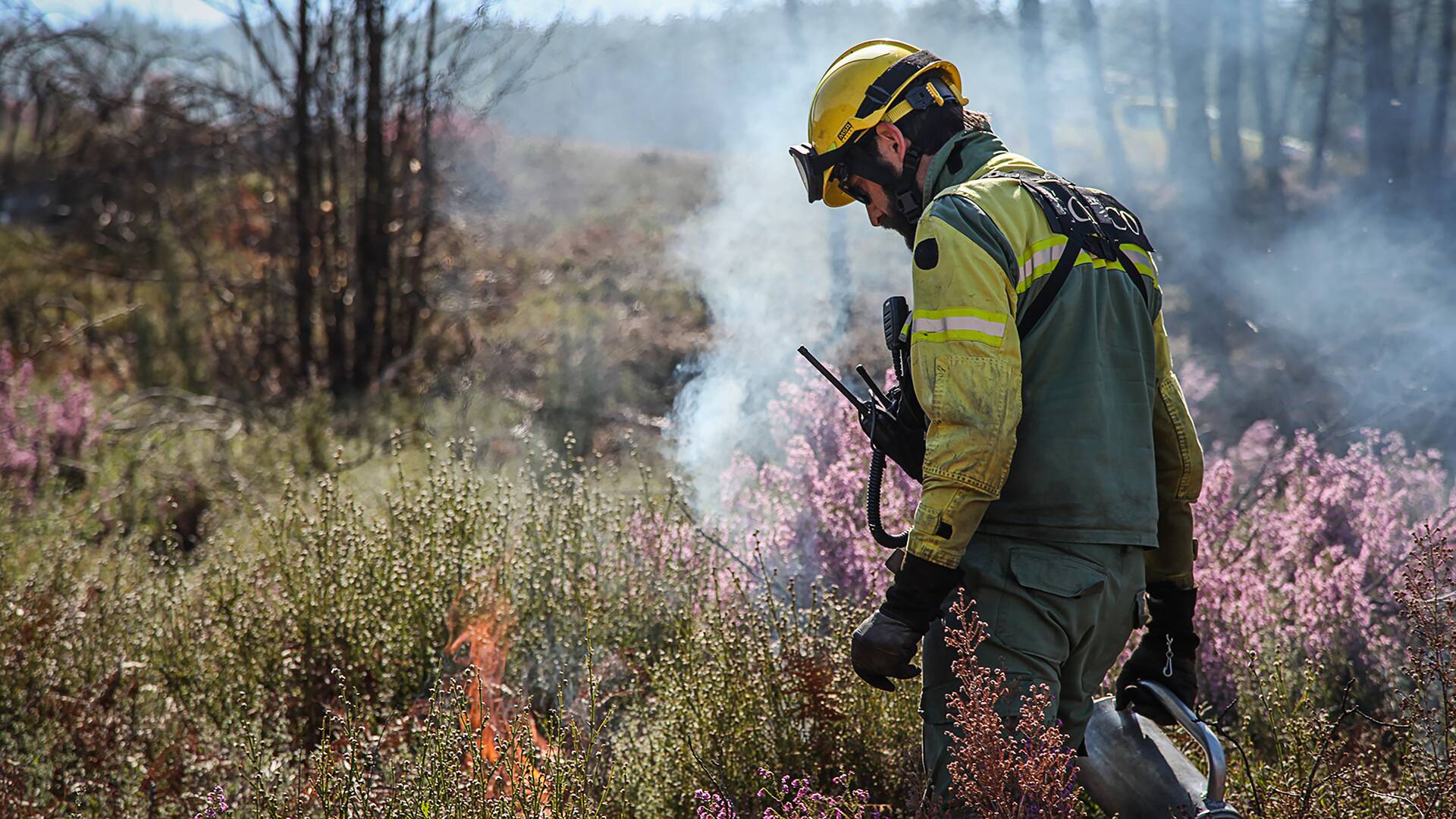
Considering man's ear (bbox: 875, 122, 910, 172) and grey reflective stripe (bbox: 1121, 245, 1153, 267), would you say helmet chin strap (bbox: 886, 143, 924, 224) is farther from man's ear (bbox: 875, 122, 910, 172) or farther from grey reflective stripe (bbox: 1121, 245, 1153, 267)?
grey reflective stripe (bbox: 1121, 245, 1153, 267)

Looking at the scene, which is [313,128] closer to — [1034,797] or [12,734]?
[12,734]

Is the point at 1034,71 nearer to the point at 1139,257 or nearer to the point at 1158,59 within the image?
the point at 1158,59

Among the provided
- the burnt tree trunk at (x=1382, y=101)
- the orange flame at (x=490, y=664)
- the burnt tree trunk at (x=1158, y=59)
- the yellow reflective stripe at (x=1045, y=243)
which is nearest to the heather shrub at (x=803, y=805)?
the orange flame at (x=490, y=664)

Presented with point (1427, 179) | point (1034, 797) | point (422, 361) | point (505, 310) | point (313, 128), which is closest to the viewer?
point (1034, 797)

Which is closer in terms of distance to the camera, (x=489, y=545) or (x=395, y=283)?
(x=489, y=545)

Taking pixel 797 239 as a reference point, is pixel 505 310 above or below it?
below

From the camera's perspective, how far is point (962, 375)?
2100 millimetres

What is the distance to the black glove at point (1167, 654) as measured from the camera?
2.66m

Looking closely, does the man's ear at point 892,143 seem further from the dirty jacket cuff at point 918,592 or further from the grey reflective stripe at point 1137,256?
the dirty jacket cuff at point 918,592

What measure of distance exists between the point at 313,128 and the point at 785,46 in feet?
20.9

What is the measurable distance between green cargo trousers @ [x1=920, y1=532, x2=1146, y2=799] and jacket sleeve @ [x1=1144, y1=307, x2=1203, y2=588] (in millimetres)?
314

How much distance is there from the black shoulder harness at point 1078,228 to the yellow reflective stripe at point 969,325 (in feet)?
0.50

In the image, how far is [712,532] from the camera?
15.0 ft

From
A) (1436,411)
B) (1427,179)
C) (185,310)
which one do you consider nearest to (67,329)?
(185,310)
